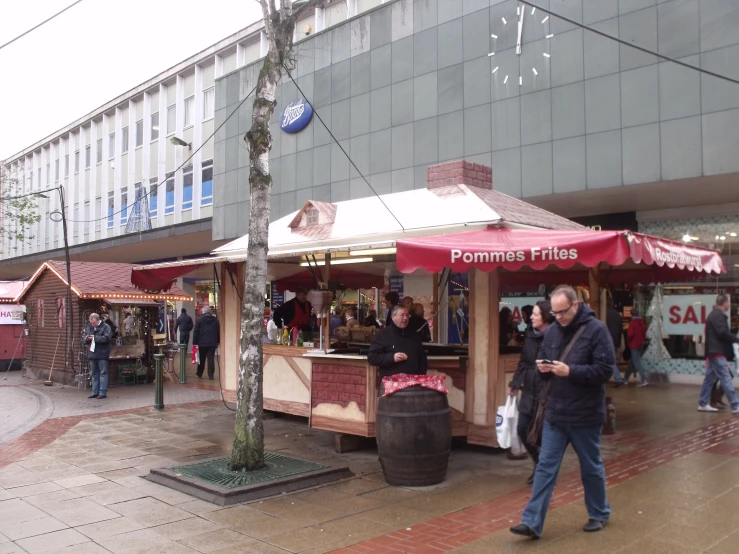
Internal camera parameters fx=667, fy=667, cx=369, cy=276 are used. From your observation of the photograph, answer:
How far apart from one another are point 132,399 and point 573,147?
10.6 m

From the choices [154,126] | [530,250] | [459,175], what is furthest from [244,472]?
A: [154,126]

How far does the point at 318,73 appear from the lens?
65.8ft

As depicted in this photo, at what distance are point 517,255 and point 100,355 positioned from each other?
32.8 ft

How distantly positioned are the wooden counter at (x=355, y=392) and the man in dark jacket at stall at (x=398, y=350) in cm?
89

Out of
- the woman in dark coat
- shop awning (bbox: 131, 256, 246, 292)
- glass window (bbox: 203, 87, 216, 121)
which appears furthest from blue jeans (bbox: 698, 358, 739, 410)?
glass window (bbox: 203, 87, 216, 121)

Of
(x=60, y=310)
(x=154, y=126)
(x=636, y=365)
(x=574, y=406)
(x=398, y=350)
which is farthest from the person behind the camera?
(x=154, y=126)

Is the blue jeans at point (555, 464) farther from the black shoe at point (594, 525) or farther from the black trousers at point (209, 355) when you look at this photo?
the black trousers at point (209, 355)

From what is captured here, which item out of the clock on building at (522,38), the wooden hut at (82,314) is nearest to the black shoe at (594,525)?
the clock on building at (522,38)

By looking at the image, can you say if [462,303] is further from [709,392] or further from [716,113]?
[716,113]

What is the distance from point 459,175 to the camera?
30.2ft

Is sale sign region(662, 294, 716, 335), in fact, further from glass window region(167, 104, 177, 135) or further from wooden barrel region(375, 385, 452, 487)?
glass window region(167, 104, 177, 135)

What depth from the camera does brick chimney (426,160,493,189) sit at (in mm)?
9227

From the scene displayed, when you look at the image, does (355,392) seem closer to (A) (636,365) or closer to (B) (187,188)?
(A) (636,365)

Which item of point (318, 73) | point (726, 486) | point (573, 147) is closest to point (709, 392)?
point (726, 486)
